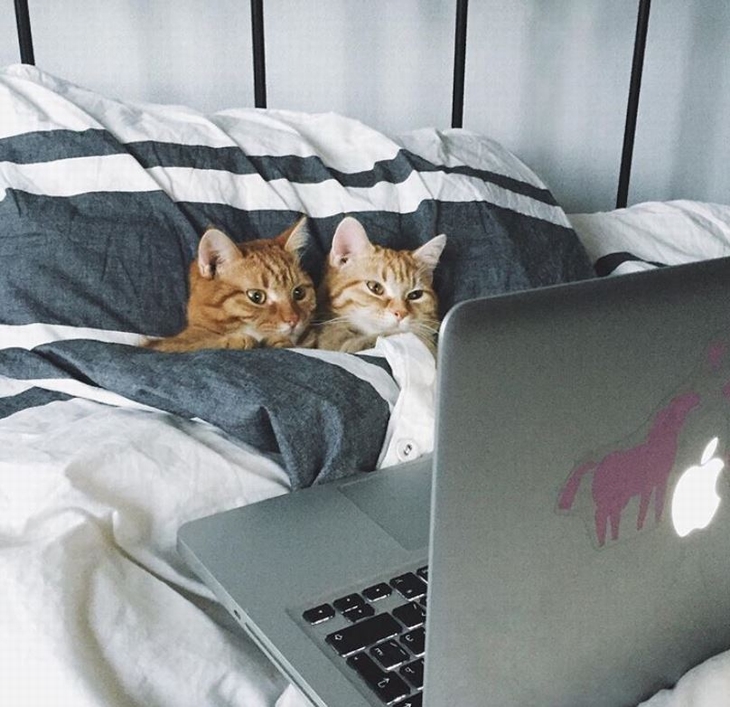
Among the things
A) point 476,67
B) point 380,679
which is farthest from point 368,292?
point 476,67

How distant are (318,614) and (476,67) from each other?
1210mm

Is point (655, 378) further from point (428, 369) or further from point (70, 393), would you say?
point (70, 393)

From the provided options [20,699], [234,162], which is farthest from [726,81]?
[20,699]

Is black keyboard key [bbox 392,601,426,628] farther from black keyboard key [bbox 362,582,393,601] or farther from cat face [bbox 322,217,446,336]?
cat face [bbox 322,217,446,336]

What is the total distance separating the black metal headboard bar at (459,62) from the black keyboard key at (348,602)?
1027 mm

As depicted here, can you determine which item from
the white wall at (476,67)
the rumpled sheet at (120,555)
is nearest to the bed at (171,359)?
the rumpled sheet at (120,555)

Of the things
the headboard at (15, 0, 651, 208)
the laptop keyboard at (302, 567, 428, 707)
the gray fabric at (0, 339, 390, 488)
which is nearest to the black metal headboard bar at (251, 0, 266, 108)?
the headboard at (15, 0, 651, 208)

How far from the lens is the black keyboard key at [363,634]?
55 cm

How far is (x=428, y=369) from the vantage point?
852 mm

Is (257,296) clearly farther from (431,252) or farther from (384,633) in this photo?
(384,633)

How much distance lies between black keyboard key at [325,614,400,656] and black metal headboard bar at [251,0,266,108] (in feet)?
3.02

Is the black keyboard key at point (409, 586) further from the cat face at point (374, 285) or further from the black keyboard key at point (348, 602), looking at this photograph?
the cat face at point (374, 285)

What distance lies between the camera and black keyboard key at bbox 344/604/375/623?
0.57m

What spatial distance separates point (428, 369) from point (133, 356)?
0.28m
